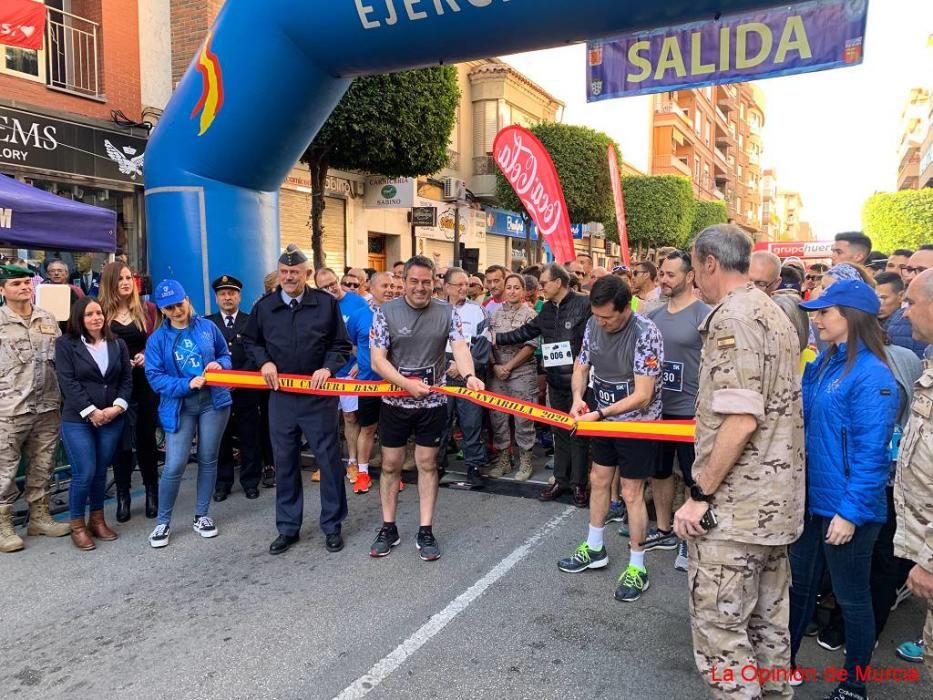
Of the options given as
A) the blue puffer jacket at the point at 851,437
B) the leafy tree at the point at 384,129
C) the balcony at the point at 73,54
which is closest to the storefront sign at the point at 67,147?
the balcony at the point at 73,54

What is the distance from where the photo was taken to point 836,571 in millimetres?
2732

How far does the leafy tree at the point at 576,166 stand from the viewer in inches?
904

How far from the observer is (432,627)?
140 inches

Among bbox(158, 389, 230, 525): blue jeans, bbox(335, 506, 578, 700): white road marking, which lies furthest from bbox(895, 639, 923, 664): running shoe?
bbox(158, 389, 230, 525): blue jeans

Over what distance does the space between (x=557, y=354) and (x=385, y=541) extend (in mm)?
2165

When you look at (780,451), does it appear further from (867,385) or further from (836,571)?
(836,571)

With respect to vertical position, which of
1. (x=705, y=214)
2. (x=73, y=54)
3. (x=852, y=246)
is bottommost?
(x=852, y=246)

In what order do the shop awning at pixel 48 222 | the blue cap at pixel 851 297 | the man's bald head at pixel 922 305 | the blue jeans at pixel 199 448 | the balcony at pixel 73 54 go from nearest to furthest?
the man's bald head at pixel 922 305, the blue cap at pixel 851 297, the blue jeans at pixel 199 448, the shop awning at pixel 48 222, the balcony at pixel 73 54

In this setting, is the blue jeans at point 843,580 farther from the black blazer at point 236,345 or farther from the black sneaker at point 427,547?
the black blazer at point 236,345

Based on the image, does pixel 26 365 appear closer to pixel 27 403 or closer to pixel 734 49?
pixel 27 403

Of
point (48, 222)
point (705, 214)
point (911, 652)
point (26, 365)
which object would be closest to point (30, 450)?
point (26, 365)

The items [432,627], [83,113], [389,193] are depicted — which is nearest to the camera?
[432,627]

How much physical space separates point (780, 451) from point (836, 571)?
28.1 inches

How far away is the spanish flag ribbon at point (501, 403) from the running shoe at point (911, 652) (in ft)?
4.69
